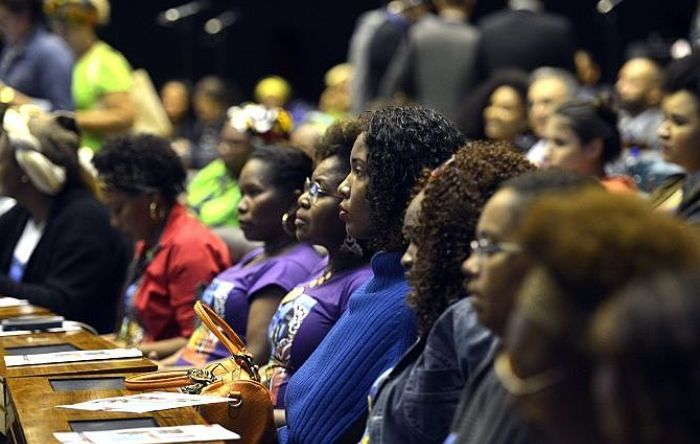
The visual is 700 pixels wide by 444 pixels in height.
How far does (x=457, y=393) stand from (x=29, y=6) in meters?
4.72

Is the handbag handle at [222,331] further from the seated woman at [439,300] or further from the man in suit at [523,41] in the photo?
the man in suit at [523,41]

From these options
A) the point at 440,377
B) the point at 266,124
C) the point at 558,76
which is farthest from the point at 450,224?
the point at 558,76

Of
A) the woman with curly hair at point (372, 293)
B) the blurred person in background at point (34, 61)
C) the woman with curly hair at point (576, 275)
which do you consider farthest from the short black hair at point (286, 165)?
the woman with curly hair at point (576, 275)

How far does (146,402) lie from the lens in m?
2.79

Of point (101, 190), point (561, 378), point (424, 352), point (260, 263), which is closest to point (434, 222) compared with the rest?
Answer: point (424, 352)

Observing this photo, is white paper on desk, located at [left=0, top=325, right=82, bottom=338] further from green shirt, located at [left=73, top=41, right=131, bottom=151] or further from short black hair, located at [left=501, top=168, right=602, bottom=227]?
green shirt, located at [left=73, top=41, right=131, bottom=151]

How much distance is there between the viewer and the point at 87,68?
6777 millimetres

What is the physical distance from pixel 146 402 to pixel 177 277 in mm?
1888

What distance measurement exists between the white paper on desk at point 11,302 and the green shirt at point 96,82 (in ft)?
6.11

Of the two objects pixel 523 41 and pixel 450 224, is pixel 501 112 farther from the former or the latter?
pixel 450 224

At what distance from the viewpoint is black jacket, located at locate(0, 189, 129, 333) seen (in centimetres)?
498

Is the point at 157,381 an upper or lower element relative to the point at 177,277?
upper

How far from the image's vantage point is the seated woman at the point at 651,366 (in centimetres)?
146

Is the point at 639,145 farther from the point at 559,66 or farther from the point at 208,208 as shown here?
the point at 208,208
